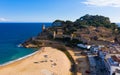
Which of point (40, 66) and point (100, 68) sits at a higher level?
point (100, 68)

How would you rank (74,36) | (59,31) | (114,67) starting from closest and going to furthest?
(114,67) < (74,36) < (59,31)

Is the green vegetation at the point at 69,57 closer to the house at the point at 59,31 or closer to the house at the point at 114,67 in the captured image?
the house at the point at 114,67

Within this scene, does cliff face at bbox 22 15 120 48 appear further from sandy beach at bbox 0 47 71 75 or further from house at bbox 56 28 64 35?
sandy beach at bbox 0 47 71 75

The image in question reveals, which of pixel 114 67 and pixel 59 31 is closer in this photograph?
pixel 114 67

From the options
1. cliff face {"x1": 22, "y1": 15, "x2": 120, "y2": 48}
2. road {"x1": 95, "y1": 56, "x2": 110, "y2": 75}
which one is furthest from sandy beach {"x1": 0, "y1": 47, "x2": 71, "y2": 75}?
cliff face {"x1": 22, "y1": 15, "x2": 120, "y2": 48}

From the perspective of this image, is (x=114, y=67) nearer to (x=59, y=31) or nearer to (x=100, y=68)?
(x=100, y=68)

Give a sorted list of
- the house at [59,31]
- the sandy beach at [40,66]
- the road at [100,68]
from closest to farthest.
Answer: the road at [100,68] → the sandy beach at [40,66] → the house at [59,31]

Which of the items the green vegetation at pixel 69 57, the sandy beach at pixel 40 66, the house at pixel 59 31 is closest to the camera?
the sandy beach at pixel 40 66

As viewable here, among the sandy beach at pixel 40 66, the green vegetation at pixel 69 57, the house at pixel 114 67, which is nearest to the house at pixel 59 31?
the green vegetation at pixel 69 57

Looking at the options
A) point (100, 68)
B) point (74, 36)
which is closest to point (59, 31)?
point (74, 36)
